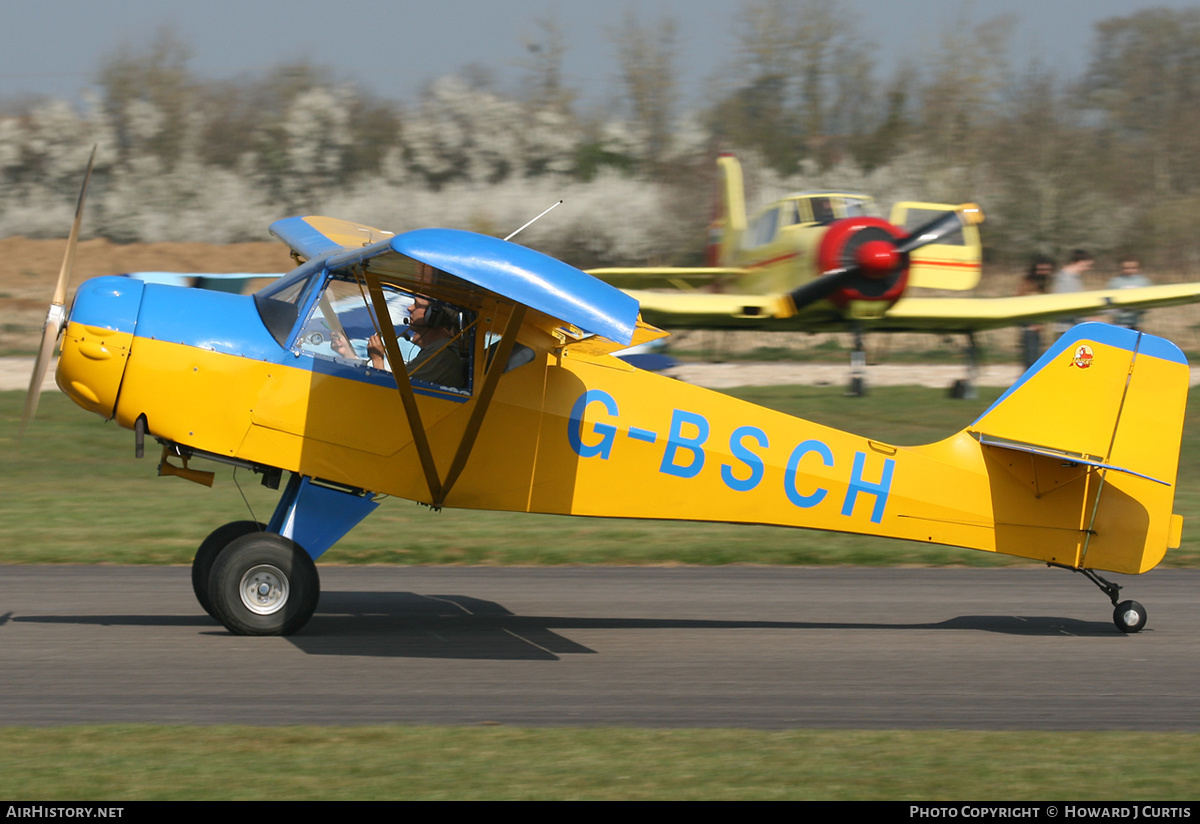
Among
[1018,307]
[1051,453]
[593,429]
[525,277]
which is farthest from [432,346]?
[1018,307]

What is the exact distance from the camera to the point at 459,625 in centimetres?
817

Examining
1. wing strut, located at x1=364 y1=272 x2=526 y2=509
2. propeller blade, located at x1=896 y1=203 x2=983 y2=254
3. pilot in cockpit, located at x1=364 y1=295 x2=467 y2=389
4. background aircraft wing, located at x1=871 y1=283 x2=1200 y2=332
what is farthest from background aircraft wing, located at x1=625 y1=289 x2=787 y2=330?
wing strut, located at x1=364 y1=272 x2=526 y2=509

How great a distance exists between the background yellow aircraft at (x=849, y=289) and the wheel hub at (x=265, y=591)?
13.8 meters

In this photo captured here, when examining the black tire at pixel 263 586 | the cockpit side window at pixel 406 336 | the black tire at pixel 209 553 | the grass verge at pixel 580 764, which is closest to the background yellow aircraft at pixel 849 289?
the cockpit side window at pixel 406 336

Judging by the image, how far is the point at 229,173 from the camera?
174ft

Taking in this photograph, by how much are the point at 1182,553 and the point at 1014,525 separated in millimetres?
4273

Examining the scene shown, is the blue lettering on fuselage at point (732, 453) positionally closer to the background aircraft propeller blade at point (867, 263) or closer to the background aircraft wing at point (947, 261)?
the background aircraft propeller blade at point (867, 263)

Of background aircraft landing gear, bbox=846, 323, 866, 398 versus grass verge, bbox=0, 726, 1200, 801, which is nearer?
grass verge, bbox=0, 726, 1200, 801

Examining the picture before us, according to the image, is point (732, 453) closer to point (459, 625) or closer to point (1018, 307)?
point (459, 625)

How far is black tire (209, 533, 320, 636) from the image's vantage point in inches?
284

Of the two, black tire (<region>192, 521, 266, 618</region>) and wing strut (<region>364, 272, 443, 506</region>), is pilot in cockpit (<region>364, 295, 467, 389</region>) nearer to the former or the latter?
wing strut (<region>364, 272, 443, 506</region>)

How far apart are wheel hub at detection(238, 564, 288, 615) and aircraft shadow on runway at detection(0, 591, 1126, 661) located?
30 cm

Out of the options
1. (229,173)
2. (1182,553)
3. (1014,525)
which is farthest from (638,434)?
(229,173)

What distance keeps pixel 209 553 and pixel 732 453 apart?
3473mm
